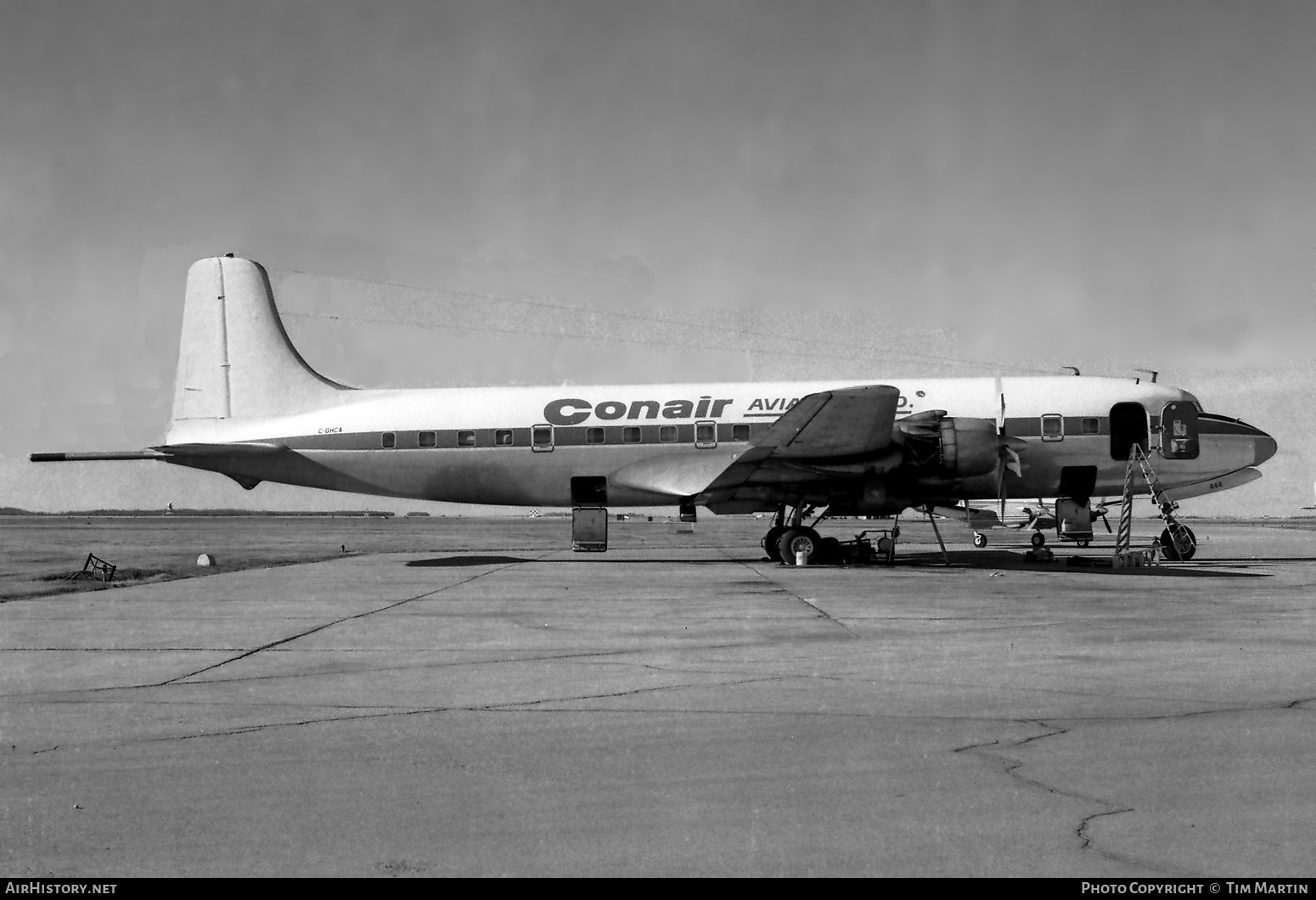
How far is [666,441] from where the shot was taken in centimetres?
2611

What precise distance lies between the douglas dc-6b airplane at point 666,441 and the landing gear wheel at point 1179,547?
0.43 feet

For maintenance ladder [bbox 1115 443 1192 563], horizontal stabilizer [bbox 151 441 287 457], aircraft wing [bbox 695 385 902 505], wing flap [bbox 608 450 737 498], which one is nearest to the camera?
aircraft wing [bbox 695 385 902 505]

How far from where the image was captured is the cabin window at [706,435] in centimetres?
2598

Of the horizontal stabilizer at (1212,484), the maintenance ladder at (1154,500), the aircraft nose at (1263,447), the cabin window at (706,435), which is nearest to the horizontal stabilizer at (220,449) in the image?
the cabin window at (706,435)

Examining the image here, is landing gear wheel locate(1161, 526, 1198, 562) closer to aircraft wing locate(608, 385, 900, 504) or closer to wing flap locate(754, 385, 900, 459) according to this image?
aircraft wing locate(608, 385, 900, 504)

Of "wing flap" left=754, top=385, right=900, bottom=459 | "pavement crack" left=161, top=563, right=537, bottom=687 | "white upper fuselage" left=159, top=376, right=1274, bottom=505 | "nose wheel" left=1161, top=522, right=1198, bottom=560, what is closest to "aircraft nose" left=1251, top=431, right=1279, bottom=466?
"white upper fuselage" left=159, top=376, right=1274, bottom=505

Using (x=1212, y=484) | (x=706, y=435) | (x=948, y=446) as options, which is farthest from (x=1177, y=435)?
(x=706, y=435)

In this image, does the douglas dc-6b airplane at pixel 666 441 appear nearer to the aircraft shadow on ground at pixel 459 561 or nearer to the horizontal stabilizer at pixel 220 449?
the horizontal stabilizer at pixel 220 449

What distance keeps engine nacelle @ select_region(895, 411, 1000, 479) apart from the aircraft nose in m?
7.53

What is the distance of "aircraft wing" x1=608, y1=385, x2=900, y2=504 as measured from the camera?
2208 centimetres

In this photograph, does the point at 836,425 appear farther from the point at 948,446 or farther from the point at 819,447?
the point at 948,446

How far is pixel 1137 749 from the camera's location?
636cm

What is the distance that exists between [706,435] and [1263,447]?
14022 millimetres
